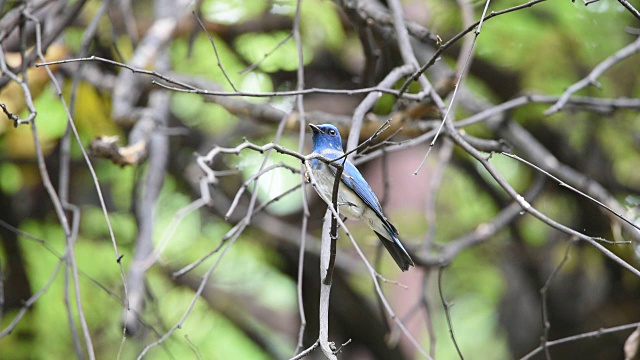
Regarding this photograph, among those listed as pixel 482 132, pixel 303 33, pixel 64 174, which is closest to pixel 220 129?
pixel 303 33

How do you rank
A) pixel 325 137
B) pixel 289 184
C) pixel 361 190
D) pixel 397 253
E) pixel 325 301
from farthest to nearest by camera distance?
pixel 289 184 → pixel 325 137 → pixel 361 190 → pixel 397 253 → pixel 325 301

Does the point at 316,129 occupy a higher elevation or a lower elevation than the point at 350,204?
higher

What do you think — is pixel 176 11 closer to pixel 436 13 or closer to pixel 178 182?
pixel 178 182

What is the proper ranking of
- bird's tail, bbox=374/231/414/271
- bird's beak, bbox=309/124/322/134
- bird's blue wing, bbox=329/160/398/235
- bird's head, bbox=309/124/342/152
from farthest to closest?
1. bird's head, bbox=309/124/342/152
2. bird's beak, bbox=309/124/322/134
3. bird's blue wing, bbox=329/160/398/235
4. bird's tail, bbox=374/231/414/271

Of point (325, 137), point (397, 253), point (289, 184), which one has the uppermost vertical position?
point (325, 137)

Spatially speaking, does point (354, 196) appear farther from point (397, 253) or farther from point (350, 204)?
point (397, 253)

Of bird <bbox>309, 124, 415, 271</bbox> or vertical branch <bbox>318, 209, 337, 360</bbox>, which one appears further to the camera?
bird <bbox>309, 124, 415, 271</bbox>

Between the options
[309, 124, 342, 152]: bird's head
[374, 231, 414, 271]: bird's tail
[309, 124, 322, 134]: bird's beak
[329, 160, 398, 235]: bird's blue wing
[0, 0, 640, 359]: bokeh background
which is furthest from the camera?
[0, 0, 640, 359]: bokeh background

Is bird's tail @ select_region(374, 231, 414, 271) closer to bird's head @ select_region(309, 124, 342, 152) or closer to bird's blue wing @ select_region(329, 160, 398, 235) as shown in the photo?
bird's blue wing @ select_region(329, 160, 398, 235)

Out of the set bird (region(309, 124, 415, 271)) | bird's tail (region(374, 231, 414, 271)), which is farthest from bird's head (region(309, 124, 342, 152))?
bird's tail (region(374, 231, 414, 271))

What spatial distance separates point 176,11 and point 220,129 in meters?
1.37

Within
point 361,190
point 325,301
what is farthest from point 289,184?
point 325,301

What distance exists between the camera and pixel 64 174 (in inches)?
142

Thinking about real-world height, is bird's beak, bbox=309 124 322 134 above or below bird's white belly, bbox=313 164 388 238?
above
